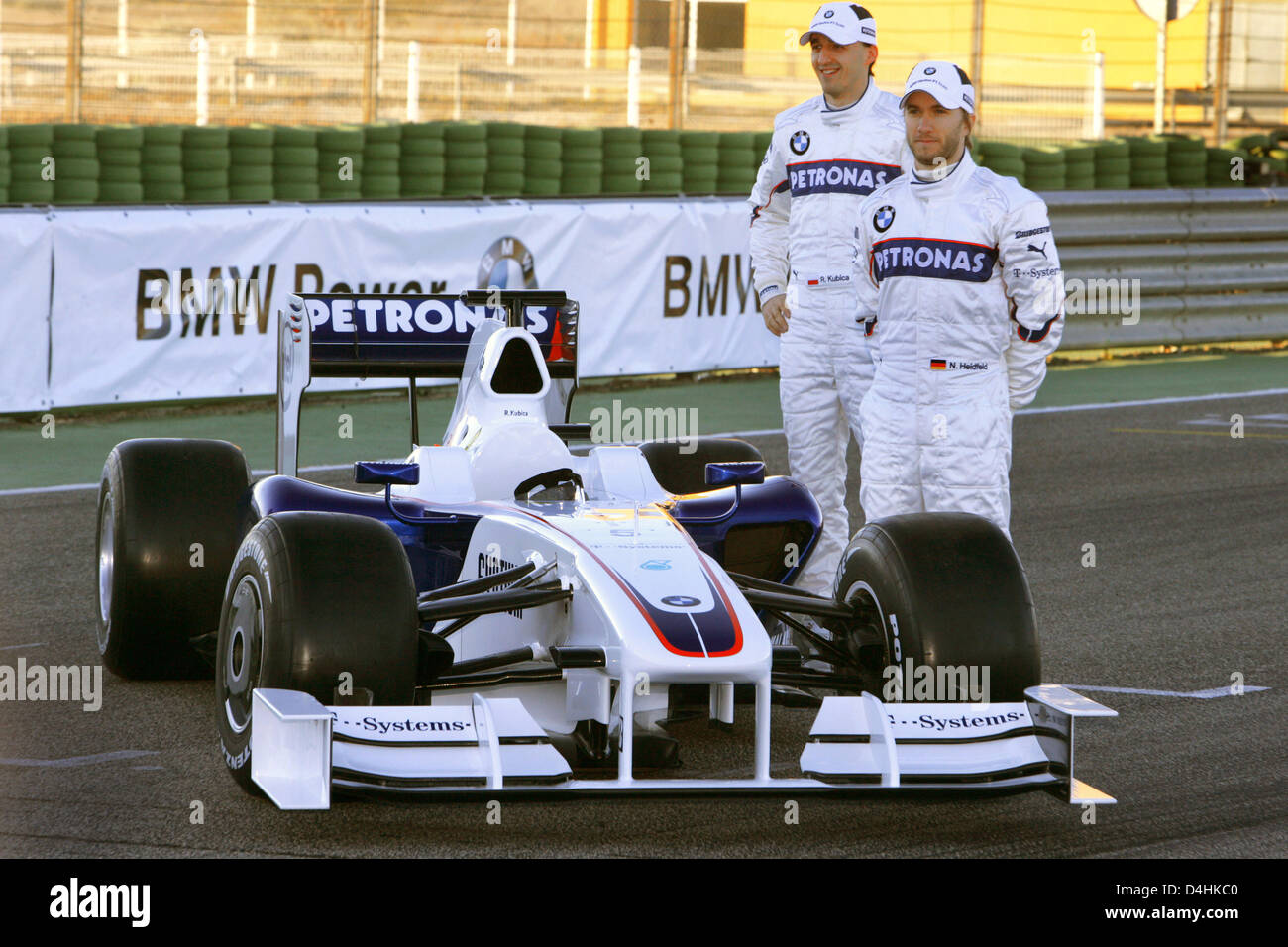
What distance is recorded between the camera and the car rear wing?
287 inches

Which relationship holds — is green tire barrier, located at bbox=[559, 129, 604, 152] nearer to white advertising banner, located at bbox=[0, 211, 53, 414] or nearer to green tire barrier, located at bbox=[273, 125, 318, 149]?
green tire barrier, located at bbox=[273, 125, 318, 149]

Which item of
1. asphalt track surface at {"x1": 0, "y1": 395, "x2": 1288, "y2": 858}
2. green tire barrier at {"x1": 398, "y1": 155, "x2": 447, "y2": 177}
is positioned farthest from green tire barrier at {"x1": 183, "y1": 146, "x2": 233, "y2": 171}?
asphalt track surface at {"x1": 0, "y1": 395, "x2": 1288, "y2": 858}

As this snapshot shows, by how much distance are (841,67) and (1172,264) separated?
10.5 m

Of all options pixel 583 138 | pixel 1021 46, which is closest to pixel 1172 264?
pixel 1021 46

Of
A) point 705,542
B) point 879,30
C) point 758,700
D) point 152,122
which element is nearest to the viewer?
point 758,700

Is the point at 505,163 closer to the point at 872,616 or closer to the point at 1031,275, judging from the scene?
the point at 1031,275

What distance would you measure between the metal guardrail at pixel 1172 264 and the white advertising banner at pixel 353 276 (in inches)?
120

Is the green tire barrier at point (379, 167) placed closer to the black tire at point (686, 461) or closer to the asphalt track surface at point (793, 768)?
the asphalt track surface at point (793, 768)

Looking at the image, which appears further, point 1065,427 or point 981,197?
point 1065,427

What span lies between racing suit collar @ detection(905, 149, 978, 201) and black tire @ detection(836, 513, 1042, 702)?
1.31 m

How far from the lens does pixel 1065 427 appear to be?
1344 centimetres
